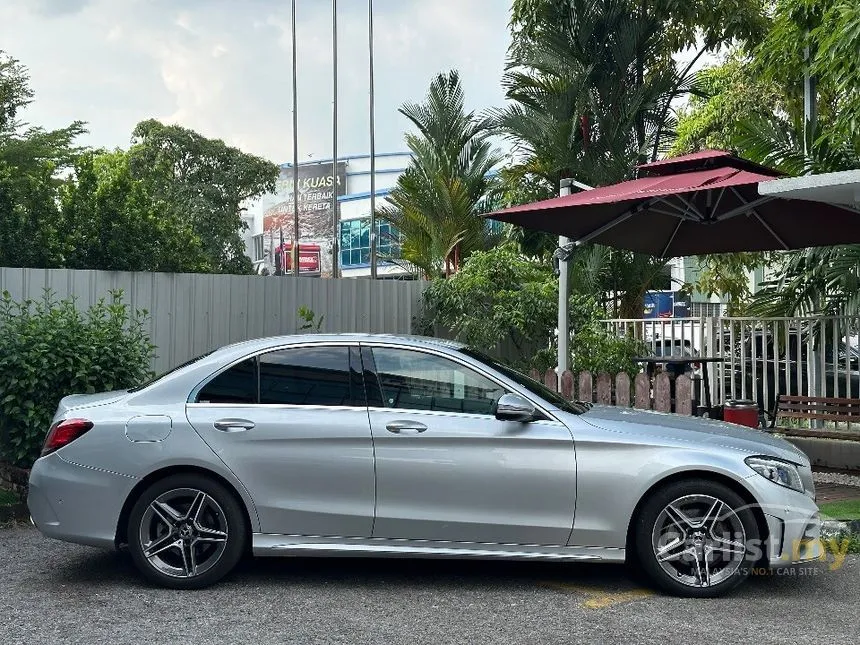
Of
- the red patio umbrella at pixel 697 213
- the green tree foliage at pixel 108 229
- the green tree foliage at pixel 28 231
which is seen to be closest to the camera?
the red patio umbrella at pixel 697 213

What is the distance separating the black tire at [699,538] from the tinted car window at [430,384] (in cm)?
115

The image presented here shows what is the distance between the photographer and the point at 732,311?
18.0 metres

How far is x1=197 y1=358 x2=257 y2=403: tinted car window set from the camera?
614cm

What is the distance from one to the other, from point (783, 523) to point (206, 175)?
141 feet

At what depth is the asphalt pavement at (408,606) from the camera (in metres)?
5.11

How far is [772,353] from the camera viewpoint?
39.4 feet

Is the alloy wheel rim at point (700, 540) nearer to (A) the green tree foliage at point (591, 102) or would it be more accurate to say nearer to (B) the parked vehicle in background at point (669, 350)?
(B) the parked vehicle in background at point (669, 350)

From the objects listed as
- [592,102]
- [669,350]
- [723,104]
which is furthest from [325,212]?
[669,350]

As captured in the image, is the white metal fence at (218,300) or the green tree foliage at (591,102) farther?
the green tree foliage at (591,102)

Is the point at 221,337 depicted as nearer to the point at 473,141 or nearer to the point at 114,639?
the point at 114,639

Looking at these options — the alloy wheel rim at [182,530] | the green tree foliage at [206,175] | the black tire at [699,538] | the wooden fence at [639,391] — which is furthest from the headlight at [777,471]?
the green tree foliage at [206,175]

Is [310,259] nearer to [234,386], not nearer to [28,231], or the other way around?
[28,231]

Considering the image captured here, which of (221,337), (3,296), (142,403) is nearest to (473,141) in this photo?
(221,337)

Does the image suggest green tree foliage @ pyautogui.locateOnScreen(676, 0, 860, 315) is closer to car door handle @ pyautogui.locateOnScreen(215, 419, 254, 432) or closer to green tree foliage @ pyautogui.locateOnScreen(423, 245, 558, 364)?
green tree foliage @ pyautogui.locateOnScreen(423, 245, 558, 364)
